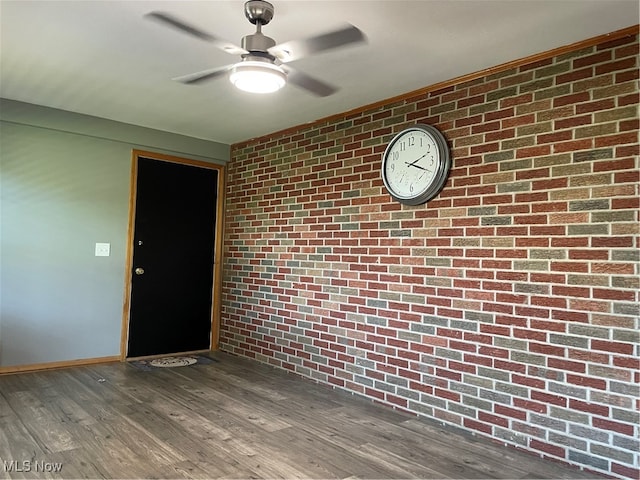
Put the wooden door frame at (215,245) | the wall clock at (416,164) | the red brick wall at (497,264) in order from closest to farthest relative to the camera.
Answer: the red brick wall at (497,264) < the wall clock at (416,164) < the wooden door frame at (215,245)

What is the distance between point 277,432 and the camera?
2.61 metres

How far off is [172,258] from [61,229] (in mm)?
1021

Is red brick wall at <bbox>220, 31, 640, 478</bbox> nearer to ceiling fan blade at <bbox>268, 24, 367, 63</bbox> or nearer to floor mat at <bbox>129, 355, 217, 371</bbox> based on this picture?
floor mat at <bbox>129, 355, 217, 371</bbox>

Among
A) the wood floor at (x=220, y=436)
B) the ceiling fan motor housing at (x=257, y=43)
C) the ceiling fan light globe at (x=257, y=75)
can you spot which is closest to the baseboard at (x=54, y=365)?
the wood floor at (x=220, y=436)

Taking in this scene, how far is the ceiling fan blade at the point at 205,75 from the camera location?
2109mm

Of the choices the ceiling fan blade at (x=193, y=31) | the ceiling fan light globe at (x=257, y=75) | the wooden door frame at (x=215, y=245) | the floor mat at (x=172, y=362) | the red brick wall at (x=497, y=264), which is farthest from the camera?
the wooden door frame at (x=215, y=245)

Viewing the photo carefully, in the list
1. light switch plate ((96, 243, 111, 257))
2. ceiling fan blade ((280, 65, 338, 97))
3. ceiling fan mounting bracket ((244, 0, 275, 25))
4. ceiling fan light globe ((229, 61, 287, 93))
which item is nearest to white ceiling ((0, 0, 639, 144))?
ceiling fan mounting bracket ((244, 0, 275, 25))

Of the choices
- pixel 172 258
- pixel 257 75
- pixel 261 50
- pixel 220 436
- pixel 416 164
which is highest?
pixel 261 50

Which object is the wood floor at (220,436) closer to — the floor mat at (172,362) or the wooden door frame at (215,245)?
the floor mat at (172,362)

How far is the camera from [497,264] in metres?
2.59

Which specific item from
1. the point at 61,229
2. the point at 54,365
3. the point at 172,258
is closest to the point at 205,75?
the point at 61,229

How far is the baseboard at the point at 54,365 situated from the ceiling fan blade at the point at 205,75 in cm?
288

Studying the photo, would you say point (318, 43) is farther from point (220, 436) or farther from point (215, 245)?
point (215, 245)
